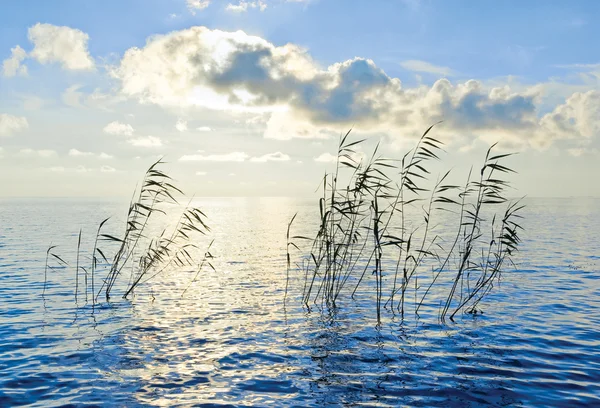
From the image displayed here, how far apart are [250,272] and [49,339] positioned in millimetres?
15353

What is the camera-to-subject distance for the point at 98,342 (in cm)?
1312

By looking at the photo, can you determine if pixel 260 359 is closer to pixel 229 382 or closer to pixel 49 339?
pixel 229 382

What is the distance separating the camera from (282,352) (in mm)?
12383

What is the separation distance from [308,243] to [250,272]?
761 inches

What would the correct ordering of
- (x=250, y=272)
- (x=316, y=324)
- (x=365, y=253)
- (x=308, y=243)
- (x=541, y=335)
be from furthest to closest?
(x=308, y=243) < (x=365, y=253) < (x=250, y=272) < (x=316, y=324) < (x=541, y=335)

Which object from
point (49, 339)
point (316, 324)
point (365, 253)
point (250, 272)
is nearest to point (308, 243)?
point (365, 253)

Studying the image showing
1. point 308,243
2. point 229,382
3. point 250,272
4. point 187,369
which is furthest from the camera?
point 308,243

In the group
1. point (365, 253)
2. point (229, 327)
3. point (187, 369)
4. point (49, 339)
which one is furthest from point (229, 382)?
point (365, 253)

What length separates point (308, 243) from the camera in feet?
155

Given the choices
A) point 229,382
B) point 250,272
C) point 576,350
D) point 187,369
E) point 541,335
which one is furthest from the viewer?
point 250,272

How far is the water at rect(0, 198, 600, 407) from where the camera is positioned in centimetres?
962

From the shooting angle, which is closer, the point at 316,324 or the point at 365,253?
the point at 316,324

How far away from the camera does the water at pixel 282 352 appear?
9617 millimetres

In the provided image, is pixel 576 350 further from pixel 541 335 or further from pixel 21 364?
pixel 21 364
